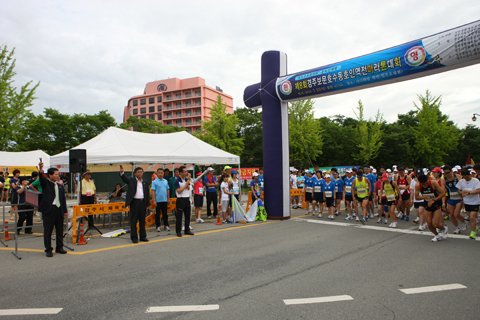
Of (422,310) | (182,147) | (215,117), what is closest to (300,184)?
(182,147)

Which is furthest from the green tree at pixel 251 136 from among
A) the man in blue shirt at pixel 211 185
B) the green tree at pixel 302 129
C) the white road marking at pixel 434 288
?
the white road marking at pixel 434 288

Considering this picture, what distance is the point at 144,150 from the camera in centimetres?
1161

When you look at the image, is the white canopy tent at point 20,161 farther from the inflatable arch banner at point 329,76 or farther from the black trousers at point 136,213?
the inflatable arch banner at point 329,76

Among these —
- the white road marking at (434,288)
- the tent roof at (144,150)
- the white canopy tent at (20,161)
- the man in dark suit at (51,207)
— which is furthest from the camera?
the white canopy tent at (20,161)

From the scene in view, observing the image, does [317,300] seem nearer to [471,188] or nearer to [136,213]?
[136,213]

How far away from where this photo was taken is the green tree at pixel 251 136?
124 ft

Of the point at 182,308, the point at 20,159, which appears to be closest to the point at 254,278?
the point at 182,308

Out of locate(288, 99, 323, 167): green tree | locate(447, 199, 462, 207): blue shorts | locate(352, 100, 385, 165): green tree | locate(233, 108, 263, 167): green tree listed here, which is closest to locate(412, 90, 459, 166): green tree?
locate(352, 100, 385, 165): green tree

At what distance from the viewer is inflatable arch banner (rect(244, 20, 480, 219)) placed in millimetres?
7445

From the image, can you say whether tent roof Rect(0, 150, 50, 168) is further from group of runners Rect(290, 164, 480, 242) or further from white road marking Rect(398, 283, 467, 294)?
white road marking Rect(398, 283, 467, 294)

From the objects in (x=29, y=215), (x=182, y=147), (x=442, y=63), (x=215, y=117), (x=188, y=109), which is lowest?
(x=29, y=215)

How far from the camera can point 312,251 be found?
631 cm

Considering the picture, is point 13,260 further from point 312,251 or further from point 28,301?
point 312,251

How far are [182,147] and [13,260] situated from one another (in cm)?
777
